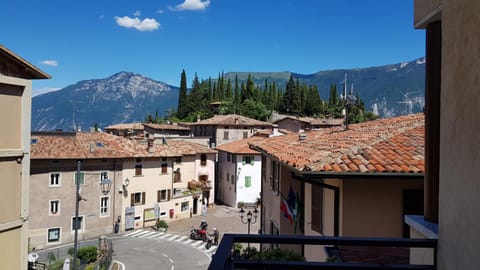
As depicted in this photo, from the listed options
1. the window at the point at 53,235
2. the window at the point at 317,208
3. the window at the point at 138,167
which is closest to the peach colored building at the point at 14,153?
the window at the point at 317,208

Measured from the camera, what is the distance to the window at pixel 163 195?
39.5m

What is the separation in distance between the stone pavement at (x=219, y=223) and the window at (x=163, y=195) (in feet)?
8.23

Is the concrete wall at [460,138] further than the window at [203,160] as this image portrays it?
No

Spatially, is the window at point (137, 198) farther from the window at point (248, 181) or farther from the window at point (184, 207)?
the window at point (248, 181)

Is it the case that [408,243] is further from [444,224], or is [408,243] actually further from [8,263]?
[8,263]

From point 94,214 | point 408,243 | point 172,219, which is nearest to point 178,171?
point 172,219

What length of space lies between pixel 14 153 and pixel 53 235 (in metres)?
29.2

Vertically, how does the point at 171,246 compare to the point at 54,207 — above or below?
below

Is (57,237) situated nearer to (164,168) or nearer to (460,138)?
(164,168)

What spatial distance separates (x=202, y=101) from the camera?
96.3m

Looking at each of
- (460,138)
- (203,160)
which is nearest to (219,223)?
(203,160)

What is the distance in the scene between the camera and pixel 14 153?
705 cm

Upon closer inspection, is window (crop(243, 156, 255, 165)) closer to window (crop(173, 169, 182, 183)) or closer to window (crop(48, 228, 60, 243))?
window (crop(173, 169, 182, 183))

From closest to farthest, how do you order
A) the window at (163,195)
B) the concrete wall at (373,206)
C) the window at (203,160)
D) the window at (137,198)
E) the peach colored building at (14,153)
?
the peach colored building at (14,153), the concrete wall at (373,206), the window at (137,198), the window at (163,195), the window at (203,160)
